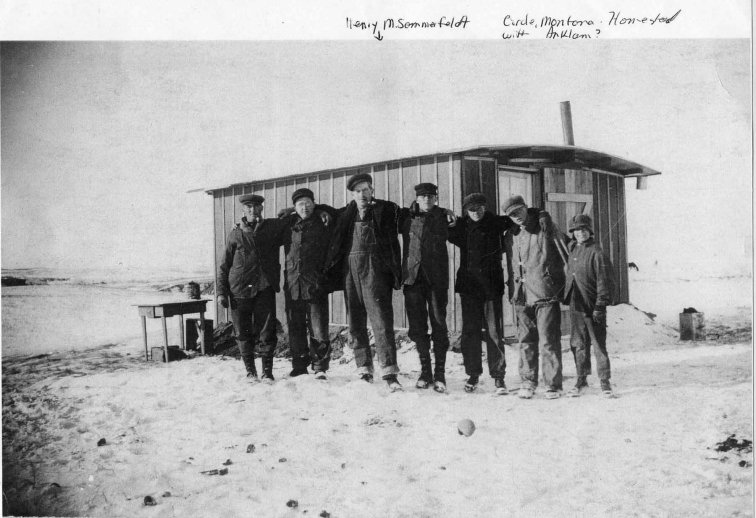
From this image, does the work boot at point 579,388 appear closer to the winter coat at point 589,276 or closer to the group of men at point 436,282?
the group of men at point 436,282

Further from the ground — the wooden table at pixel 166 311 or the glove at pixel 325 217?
the glove at pixel 325 217

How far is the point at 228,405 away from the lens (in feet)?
12.3

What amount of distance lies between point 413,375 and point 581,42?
2.51m

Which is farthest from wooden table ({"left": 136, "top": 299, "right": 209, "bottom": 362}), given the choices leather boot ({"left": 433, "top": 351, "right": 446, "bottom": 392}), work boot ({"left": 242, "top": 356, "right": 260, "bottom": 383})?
leather boot ({"left": 433, "top": 351, "right": 446, "bottom": 392})

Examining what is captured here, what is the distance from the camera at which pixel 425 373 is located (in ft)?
12.0

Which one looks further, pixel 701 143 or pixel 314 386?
pixel 314 386

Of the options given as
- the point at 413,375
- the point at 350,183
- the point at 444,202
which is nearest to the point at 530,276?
the point at 444,202

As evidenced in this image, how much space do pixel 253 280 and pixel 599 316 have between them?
244cm

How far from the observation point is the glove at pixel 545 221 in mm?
3605

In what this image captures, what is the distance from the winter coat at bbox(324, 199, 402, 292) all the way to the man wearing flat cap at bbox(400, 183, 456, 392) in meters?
0.08

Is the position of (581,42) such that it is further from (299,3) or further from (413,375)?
(413,375)

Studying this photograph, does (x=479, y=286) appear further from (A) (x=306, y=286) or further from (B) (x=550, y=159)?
(A) (x=306, y=286)

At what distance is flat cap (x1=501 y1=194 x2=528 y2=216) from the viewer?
11.9ft
